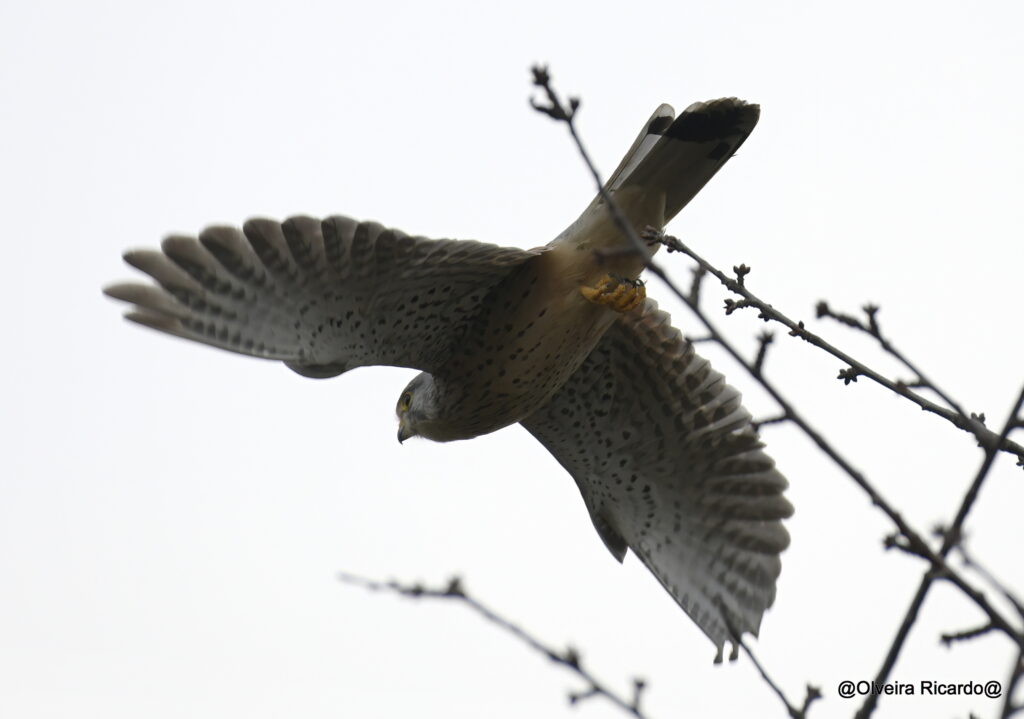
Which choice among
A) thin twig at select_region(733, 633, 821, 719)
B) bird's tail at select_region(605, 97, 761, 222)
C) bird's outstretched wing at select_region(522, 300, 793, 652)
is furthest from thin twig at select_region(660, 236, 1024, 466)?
bird's outstretched wing at select_region(522, 300, 793, 652)

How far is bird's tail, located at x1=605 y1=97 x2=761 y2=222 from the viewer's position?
183 inches

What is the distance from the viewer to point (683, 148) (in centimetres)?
478

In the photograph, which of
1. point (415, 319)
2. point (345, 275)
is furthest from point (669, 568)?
point (345, 275)

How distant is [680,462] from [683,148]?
175 centimetres

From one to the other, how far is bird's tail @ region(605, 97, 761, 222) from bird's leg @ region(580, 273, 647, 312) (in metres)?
0.34

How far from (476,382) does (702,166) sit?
1325 millimetres

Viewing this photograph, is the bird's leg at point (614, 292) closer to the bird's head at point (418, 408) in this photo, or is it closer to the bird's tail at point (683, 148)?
the bird's tail at point (683, 148)

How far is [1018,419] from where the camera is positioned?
2.01 m

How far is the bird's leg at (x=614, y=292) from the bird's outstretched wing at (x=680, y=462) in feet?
1.48

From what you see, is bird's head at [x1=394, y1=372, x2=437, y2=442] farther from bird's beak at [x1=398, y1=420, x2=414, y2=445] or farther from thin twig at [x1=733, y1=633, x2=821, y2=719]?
thin twig at [x1=733, y1=633, x2=821, y2=719]

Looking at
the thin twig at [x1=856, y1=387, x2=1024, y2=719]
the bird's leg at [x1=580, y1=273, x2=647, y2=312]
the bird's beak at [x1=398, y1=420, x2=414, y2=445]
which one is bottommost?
the thin twig at [x1=856, y1=387, x2=1024, y2=719]

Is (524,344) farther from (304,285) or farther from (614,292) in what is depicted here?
(304,285)

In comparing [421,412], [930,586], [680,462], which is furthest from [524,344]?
[930,586]

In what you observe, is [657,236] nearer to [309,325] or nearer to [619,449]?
Answer: [309,325]
